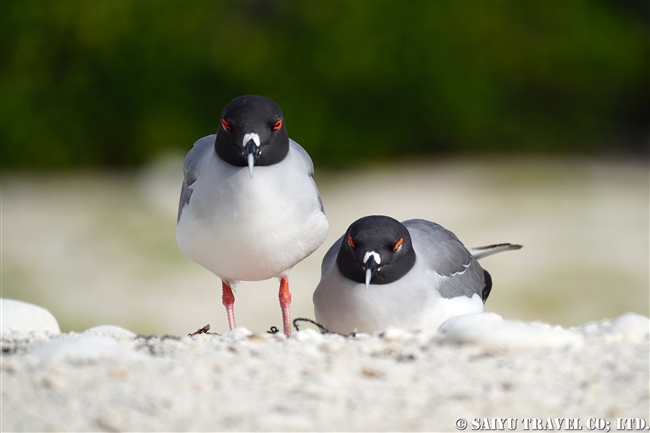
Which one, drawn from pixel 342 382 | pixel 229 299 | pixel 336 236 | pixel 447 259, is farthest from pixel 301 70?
pixel 342 382

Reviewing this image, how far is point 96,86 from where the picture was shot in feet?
47.7

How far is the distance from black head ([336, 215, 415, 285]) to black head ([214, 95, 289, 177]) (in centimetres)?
57

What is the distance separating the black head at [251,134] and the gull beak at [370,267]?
2.24 feet

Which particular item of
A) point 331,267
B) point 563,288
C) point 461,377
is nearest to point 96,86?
point 563,288

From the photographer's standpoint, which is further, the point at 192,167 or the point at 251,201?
the point at 192,167

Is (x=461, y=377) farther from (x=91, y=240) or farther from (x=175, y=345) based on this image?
(x=91, y=240)

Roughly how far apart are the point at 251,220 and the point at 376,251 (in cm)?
65

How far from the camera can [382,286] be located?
444 centimetres

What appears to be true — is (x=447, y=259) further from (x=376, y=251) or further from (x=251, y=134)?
(x=251, y=134)

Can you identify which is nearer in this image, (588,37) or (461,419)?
(461,419)

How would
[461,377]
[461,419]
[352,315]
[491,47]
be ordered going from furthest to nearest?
[491,47] → [352,315] → [461,377] → [461,419]

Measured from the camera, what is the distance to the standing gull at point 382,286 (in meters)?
4.37

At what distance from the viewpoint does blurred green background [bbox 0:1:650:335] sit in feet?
39.4

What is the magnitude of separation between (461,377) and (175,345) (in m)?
1.24
